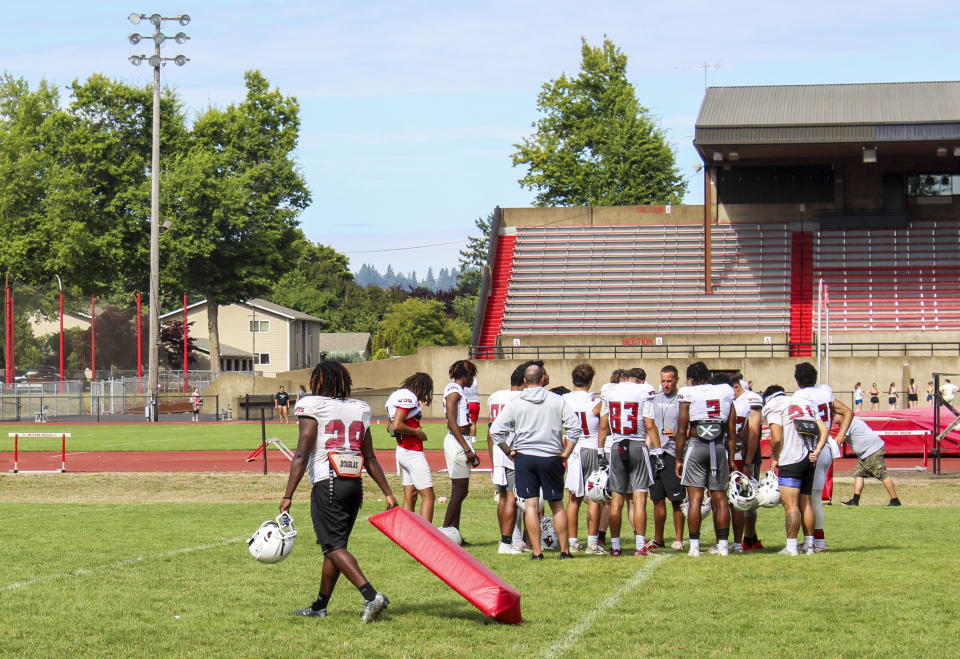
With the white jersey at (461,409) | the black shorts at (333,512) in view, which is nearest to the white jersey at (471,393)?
the white jersey at (461,409)

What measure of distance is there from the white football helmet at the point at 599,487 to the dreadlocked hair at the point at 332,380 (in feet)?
14.2

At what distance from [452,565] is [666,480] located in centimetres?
467

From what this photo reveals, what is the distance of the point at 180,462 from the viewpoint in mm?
27406

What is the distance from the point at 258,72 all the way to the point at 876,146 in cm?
3549

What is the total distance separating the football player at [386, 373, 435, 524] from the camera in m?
12.1

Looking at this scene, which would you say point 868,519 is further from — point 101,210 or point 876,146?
point 101,210

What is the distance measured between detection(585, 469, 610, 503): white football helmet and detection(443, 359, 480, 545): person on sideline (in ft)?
3.90

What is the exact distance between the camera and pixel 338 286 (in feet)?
399

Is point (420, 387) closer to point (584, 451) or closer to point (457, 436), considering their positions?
point (457, 436)

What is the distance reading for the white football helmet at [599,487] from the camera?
1227 cm

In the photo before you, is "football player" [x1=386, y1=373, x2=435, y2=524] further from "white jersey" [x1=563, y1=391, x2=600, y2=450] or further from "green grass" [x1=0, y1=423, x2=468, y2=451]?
"green grass" [x1=0, y1=423, x2=468, y2=451]

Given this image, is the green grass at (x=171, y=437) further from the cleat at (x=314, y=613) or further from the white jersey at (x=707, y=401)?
the cleat at (x=314, y=613)

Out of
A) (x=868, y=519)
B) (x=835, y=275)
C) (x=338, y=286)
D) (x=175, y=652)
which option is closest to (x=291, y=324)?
(x=338, y=286)

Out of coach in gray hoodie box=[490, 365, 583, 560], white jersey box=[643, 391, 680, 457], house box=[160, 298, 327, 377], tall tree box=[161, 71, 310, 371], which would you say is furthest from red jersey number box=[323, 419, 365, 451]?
house box=[160, 298, 327, 377]
